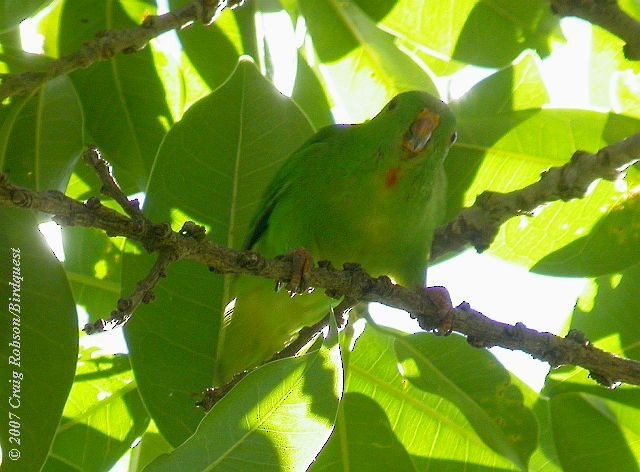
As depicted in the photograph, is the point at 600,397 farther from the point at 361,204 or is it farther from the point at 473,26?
the point at 473,26

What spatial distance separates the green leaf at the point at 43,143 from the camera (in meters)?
2.74

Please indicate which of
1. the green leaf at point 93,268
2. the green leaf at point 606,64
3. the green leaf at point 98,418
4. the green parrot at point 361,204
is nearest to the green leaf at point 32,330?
the green leaf at point 98,418

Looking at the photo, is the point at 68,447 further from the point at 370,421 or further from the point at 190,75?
the point at 190,75

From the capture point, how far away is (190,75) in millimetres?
3150

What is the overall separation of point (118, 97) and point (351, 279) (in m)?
1.18

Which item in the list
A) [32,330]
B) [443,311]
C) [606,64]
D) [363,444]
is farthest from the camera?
[606,64]

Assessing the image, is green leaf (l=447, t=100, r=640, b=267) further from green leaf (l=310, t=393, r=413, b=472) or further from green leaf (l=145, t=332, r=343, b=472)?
green leaf (l=145, t=332, r=343, b=472)

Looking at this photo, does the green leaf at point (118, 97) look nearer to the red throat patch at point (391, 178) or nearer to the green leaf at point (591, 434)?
the red throat patch at point (391, 178)

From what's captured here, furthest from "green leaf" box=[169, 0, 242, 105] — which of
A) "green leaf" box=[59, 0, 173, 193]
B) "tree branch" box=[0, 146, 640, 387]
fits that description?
"tree branch" box=[0, 146, 640, 387]

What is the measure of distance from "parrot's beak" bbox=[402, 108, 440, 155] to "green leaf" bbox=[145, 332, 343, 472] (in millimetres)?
1461

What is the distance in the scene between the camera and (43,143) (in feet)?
9.05

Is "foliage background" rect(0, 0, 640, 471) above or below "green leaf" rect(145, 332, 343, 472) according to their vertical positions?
above

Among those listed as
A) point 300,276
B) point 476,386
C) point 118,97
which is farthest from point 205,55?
point 476,386

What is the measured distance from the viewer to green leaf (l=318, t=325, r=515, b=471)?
8.80 ft
